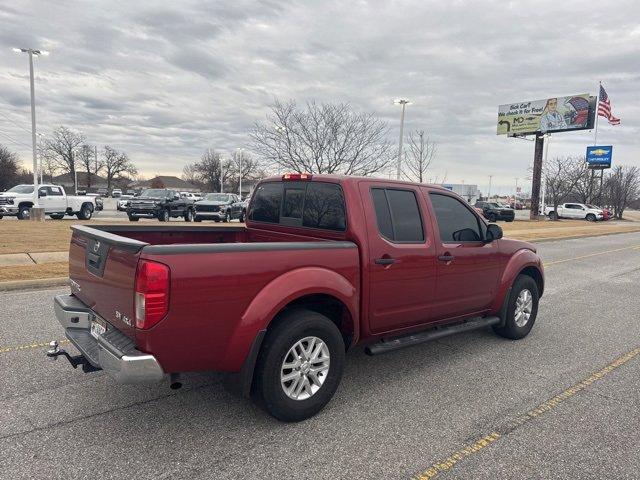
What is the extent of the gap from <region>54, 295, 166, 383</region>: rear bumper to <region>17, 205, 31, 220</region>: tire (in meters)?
20.8

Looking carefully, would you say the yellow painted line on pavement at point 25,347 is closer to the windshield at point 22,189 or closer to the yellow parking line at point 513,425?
the yellow parking line at point 513,425

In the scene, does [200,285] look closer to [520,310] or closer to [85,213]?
[520,310]

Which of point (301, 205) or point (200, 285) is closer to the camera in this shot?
point (200, 285)

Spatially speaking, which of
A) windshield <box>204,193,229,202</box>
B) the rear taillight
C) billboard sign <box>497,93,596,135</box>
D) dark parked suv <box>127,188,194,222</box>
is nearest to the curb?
the rear taillight

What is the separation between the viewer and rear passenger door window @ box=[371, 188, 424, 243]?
402 cm

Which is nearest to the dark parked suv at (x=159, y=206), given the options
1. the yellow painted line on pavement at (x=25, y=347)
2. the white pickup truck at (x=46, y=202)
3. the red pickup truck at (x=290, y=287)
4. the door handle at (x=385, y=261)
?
the white pickup truck at (x=46, y=202)

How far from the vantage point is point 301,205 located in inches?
172

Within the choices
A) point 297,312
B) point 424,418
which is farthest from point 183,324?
point 424,418

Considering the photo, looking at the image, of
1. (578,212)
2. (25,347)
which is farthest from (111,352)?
(578,212)

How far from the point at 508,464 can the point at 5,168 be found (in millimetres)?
76286

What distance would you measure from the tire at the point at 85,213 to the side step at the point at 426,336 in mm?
22758

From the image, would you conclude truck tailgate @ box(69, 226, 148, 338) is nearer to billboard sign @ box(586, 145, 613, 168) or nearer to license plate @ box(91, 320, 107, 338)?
license plate @ box(91, 320, 107, 338)

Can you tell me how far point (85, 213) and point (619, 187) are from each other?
57.9 m

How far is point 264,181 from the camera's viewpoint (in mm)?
4879
